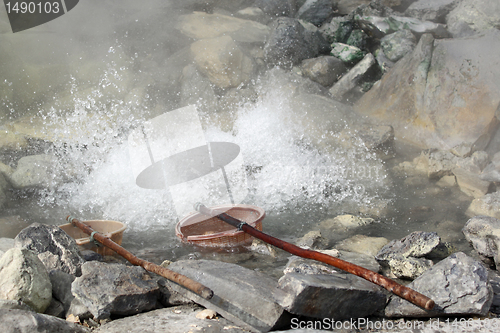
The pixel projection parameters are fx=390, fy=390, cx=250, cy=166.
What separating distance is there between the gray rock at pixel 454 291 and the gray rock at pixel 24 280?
6.67ft

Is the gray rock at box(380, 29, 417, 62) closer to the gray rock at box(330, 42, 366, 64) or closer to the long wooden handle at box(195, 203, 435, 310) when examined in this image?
the gray rock at box(330, 42, 366, 64)

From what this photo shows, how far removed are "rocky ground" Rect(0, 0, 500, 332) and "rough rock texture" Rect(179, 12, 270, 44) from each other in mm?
42

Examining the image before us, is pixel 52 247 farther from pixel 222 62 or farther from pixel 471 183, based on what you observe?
pixel 222 62

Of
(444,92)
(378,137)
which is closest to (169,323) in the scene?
(378,137)

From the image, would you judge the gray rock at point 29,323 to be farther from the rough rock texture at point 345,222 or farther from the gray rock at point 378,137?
the gray rock at point 378,137

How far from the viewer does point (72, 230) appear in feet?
11.3

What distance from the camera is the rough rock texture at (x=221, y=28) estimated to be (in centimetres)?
805

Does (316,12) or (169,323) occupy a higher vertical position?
(316,12)

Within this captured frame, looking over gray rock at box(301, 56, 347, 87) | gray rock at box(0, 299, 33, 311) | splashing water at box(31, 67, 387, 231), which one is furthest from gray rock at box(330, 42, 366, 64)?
gray rock at box(0, 299, 33, 311)

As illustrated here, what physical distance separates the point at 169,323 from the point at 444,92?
17.5ft

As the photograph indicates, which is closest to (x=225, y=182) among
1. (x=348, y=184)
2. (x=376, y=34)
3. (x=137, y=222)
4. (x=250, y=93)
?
(x=137, y=222)

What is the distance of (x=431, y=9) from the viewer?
741 centimetres

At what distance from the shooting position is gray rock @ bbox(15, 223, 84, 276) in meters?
2.59

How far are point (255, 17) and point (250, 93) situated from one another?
2.60 meters
